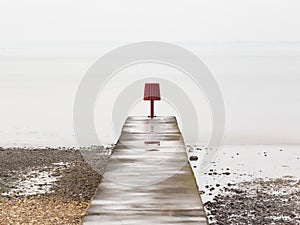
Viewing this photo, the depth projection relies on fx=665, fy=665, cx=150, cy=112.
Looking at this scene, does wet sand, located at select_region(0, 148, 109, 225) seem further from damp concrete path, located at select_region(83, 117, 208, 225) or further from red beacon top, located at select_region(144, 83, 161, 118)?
red beacon top, located at select_region(144, 83, 161, 118)

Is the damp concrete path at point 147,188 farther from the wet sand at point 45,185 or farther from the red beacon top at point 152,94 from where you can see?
the red beacon top at point 152,94

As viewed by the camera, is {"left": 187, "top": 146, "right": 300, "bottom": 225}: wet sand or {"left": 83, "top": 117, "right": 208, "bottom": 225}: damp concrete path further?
{"left": 187, "top": 146, "right": 300, "bottom": 225}: wet sand

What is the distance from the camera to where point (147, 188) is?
Result: 7.05m

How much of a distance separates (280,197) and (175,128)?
2702mm

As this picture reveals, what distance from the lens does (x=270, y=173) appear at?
12086 millimetres

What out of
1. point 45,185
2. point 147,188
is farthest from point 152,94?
point 147,188

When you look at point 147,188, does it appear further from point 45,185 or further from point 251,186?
point 251,186

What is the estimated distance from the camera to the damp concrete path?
5.96 meters

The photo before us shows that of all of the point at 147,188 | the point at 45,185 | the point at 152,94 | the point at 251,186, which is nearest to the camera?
the point at 147,188

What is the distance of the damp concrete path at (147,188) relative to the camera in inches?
235

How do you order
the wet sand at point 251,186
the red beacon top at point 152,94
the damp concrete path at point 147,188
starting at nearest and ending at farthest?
1. the damp concrete path at point 147,188
2. the wet sand at point 251,186
3. the red beacon top at point 152,94

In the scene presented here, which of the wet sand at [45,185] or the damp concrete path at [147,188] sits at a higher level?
the damp concrete path at [147,188]

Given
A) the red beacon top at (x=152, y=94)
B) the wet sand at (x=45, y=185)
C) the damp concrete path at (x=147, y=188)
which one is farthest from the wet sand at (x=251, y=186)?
the wet sand at (x=45, y=185)

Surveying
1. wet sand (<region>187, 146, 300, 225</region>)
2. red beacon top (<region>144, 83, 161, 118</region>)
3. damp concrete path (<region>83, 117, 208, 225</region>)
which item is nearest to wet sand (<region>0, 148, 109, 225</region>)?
damp concrete path (<region>83, 117, 208, 225</region>)
